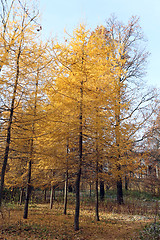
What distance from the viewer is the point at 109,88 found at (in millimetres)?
8289

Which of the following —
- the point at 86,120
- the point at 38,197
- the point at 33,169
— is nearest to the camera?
A: the point at 86,120

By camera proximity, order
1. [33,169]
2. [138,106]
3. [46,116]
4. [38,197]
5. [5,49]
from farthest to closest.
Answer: [38,197]
[138,106]
[33,169]
[46,116]
[5,49]

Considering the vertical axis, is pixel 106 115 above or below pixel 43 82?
below

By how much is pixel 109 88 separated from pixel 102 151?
2.71 metres

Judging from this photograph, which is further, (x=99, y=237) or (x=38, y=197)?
(x=38, y=197)

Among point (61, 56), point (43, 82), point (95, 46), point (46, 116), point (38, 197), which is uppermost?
point (95, 46)

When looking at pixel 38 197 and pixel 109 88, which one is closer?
pixel 109 88

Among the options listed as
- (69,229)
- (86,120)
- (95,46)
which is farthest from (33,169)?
(95,46)

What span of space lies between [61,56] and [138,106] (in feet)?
28.8

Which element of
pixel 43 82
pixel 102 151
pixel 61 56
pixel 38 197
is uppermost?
pixel 61 56

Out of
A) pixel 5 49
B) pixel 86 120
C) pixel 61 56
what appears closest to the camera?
pixel 5 49

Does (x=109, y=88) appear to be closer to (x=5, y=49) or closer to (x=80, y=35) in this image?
(x=80, y=35)

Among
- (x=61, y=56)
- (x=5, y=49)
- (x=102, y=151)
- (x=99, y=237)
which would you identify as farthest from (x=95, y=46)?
(x=99, y=237)

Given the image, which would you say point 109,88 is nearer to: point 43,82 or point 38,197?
point 43,82
